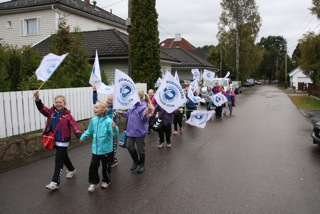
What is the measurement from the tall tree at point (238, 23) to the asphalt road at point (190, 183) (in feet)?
153

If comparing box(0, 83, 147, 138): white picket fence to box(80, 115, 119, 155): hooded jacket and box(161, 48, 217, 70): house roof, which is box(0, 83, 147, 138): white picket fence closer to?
box(80, 115, 119, 155): hooded jacket

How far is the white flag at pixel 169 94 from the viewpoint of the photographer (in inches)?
268

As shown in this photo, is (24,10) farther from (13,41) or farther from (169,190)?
(169,190)

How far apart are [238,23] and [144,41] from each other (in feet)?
129

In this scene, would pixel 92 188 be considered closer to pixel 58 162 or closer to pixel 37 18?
pixel 58 162

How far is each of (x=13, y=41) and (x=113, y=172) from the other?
22152 millimetres

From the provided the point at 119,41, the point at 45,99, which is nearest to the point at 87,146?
the point at 45,99

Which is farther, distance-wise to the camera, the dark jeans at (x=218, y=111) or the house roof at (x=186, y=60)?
the house roof at (x=186, y=60)

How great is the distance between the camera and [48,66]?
220 inches

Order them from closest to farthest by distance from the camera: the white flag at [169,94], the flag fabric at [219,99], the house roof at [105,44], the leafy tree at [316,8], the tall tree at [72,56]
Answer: the white flag at [169,94] < the tall tree at [72,56] < the flag fabric at [219,99] < the house roof at [105,44] < the leafy tree at [316,8]

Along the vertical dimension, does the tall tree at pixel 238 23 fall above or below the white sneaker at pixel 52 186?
above

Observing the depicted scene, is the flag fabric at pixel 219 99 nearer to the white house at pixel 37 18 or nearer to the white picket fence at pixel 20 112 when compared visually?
the white picket fence at pixel 20 112

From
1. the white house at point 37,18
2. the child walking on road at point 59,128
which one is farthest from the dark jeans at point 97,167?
the white house at point 37,18

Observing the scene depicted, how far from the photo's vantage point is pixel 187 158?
279 inches
